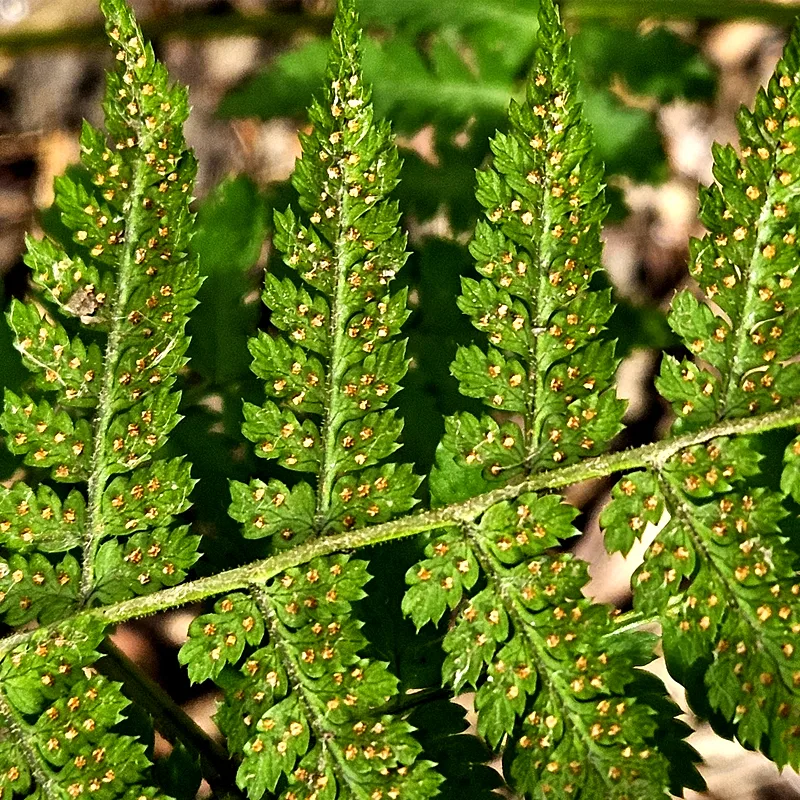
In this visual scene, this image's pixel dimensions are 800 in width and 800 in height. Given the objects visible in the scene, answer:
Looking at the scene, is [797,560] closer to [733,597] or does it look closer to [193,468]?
[733,597]

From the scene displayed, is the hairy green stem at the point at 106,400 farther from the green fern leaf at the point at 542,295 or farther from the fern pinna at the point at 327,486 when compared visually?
the green fern leaf at the point at 542,295

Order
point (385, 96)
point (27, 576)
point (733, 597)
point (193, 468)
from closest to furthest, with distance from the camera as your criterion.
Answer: point (733, 597) < point (27, 576) < point (193, 468) < point (385, 96)

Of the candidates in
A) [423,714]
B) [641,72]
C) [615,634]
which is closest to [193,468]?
[423,714]

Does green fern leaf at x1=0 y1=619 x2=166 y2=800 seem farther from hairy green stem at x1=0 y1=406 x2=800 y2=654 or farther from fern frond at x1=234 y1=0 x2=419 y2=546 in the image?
fern frond at x1=234 y1=0 x2=419 y2=546

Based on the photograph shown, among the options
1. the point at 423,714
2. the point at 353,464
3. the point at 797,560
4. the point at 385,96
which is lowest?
the point at 797,560

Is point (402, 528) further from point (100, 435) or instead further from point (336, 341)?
point (100, 435)

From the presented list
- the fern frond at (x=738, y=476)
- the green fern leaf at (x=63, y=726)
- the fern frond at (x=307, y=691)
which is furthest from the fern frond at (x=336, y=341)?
the fern frond at (x=738, y=476)
